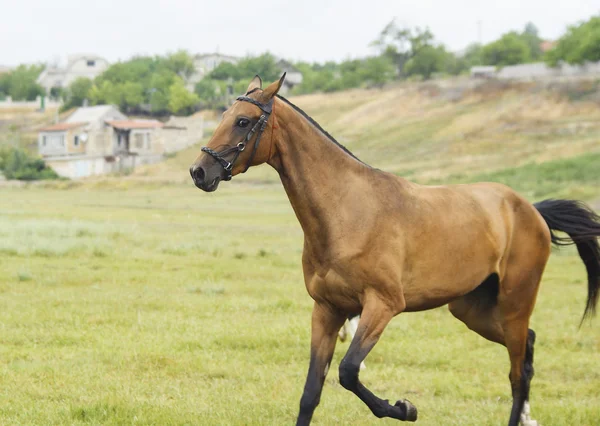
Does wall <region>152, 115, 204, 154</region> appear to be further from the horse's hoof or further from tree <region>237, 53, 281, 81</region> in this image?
the horse's hoof

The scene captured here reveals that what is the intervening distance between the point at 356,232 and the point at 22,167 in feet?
233

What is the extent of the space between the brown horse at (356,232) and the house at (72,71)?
453 ft

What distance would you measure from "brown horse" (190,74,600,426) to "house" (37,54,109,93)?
5440 inches

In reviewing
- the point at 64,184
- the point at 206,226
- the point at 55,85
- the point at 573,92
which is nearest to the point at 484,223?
the point at 206,226

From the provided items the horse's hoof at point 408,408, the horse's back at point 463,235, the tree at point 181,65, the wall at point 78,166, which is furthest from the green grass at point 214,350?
the tree at point 181,65

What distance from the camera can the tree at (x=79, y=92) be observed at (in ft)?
391

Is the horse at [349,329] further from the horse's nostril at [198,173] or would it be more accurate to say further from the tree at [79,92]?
→ the tree at [79,92]

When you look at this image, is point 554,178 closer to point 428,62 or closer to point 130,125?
point 130,125

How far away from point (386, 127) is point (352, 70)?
4022 cm

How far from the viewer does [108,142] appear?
83000 mm

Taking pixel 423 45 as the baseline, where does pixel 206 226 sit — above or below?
below

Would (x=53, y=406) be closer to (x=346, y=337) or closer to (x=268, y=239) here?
(x=346, y=337)

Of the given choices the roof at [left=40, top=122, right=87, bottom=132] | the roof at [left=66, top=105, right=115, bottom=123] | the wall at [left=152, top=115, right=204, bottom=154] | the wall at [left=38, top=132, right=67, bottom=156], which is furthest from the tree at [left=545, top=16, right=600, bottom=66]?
the wall at [left=38, top=132, right=67, bottom=156]

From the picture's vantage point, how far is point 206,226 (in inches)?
1101
